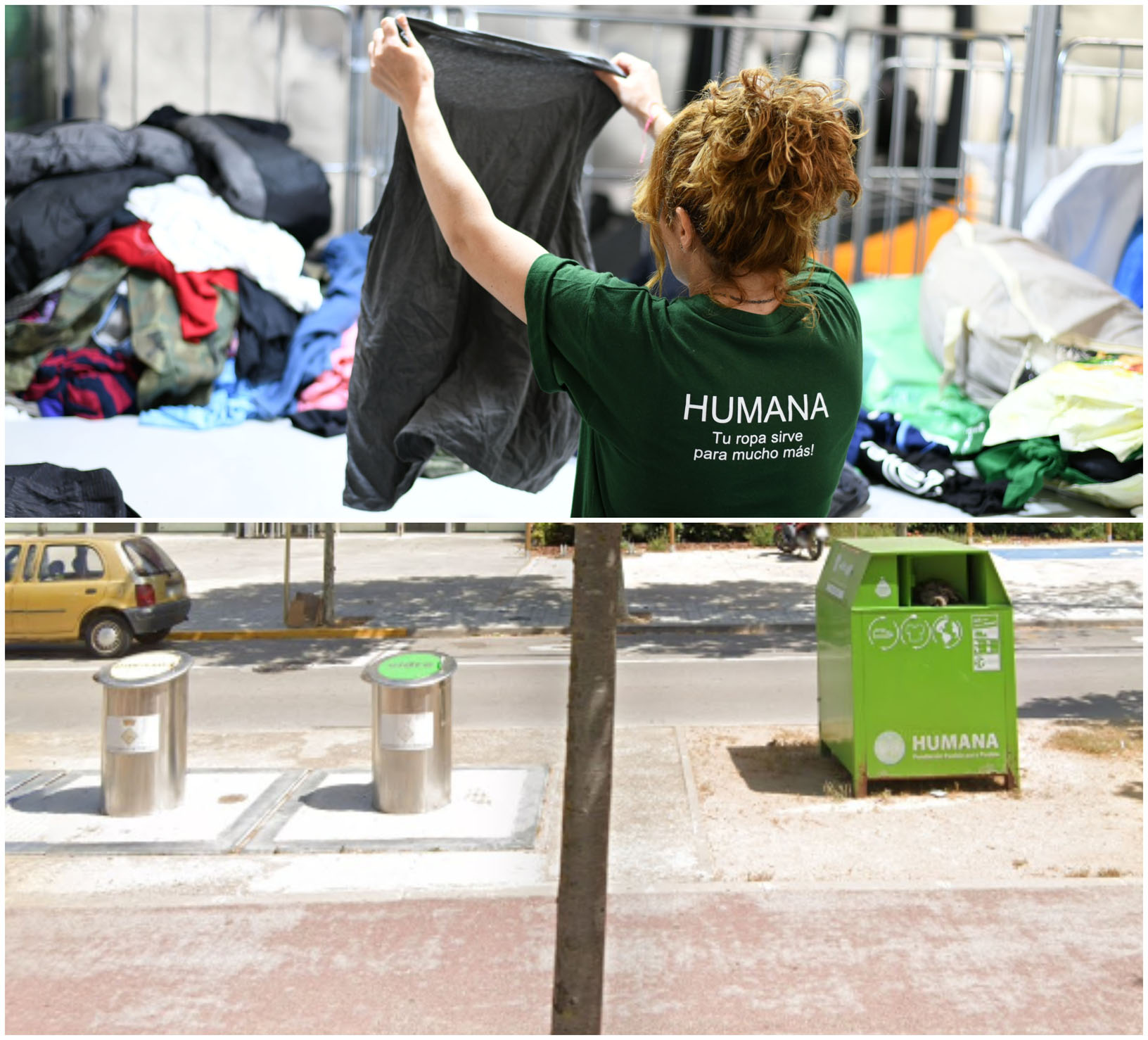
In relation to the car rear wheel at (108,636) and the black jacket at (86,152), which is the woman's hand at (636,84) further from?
the black jacket at (86,152)

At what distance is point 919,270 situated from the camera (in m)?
5.05

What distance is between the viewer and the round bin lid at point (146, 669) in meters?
1.59

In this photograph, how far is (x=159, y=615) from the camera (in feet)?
5.27

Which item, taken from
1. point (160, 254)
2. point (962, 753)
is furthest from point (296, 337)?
point (962, 753)

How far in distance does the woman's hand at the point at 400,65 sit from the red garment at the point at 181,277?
274 cm

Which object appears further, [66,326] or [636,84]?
[66,326]

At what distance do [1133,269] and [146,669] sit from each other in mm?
3406

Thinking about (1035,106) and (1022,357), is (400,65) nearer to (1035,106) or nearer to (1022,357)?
(1022,357)

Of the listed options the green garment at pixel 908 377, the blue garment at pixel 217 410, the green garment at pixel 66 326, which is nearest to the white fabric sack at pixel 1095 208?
the green garment at pixel 908 377

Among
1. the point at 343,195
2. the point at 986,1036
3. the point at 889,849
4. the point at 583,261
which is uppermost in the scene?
the point at 343,195

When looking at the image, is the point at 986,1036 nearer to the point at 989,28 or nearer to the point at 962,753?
the point at 962,753

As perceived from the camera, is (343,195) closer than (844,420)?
No

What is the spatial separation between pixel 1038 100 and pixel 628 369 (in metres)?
3.63

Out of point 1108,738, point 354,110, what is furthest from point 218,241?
point 1108,738
